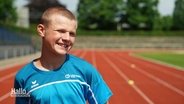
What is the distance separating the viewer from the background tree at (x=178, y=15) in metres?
74.4

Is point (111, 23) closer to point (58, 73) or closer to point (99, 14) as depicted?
point (99, 14)

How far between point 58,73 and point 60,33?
249 millimetres

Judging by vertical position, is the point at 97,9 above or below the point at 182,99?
above

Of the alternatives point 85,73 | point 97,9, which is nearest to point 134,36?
point 97,9

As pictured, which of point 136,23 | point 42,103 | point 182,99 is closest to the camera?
point 42,103

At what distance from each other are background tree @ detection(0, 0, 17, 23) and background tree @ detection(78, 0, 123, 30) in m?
16.1

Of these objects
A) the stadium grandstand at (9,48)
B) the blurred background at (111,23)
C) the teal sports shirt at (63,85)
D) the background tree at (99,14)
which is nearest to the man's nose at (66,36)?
the teal sports shirt at (63,85)

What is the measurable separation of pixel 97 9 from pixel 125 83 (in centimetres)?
6100

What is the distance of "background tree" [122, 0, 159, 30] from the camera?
238ft

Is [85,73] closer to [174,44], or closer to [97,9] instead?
[174,44]

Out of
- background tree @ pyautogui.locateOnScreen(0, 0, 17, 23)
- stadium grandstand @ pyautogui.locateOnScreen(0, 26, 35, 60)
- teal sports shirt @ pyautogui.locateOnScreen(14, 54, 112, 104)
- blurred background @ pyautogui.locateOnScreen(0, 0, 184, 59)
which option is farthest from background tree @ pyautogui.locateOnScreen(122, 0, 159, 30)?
teal sports shirt @ pyautogui.locateOnScreen(14, 54, 112, 104)

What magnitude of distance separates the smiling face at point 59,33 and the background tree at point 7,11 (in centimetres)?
5864

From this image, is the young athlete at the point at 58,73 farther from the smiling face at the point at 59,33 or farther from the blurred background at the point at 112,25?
the blurred background at the point at 112,25

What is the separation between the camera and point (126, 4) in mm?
75938
